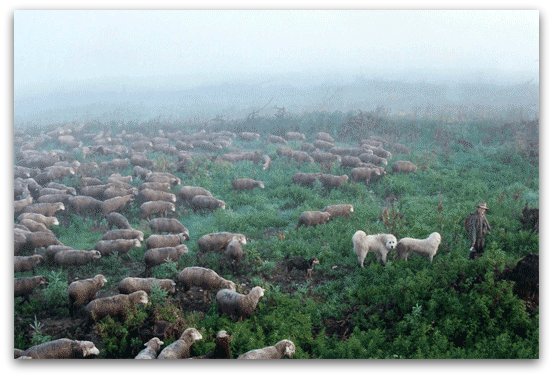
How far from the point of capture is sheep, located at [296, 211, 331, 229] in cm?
671

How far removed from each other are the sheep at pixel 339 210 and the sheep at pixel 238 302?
1.43 m

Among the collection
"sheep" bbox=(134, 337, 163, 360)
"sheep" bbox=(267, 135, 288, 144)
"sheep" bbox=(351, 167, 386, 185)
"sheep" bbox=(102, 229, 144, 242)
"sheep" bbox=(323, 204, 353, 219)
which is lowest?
"sheep" bbox=(134, 337, 163, 360)

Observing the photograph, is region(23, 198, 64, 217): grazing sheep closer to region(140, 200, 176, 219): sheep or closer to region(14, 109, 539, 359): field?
region(14, 109, 539, 359): field

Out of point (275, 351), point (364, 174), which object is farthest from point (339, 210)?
point (275, 351)

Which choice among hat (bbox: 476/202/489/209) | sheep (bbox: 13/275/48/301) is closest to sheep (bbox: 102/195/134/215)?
sheep (bbox: 13/275/48/301)

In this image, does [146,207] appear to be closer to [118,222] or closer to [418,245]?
[118,222]

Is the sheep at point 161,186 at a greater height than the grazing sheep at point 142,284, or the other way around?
the sheep at point 161,186

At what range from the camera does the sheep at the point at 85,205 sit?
675 centimetres

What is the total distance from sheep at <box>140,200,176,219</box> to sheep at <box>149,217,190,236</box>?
0.28 ft

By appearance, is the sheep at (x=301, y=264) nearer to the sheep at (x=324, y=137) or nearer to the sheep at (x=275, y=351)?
the sheep at (x=275, y=351)

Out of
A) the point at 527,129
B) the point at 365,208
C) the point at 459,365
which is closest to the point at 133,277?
the point at 365,208

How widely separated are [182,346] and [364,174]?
315 cm

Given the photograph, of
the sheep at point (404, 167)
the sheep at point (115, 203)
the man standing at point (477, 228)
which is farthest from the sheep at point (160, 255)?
the man standing at point (477, 228)

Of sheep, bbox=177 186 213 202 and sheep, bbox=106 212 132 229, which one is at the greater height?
sheep, bbox=177 186 213 202
